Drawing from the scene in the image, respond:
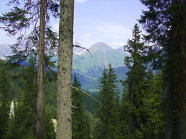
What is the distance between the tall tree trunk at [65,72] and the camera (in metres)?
3.66

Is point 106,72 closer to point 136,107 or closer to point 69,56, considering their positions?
point 136,107

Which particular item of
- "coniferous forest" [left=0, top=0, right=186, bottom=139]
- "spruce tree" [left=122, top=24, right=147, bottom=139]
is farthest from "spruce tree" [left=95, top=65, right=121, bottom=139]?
"spruce tree" [left=122, top=24, right=147, bottom=139]

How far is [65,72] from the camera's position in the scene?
147 inches

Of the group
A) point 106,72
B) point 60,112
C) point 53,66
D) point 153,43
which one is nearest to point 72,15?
point 60,112

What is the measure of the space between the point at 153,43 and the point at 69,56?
24.5 feet

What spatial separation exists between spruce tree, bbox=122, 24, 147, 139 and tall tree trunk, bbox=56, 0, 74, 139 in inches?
440

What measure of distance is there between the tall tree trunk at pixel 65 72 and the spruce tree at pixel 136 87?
1118 centimetres

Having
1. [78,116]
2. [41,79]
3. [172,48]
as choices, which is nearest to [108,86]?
[78,116]

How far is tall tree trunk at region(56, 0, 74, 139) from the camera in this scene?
3.66 meters

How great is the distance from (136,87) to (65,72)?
1180 cm

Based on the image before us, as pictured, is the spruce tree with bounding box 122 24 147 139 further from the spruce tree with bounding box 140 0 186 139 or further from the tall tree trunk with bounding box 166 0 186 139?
the tall tree trunk with bounding box 166 0 186 139

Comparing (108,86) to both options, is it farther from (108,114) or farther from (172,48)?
(172,48)

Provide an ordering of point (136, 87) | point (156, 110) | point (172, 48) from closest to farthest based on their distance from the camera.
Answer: point (172, 48)
point (136, 87)
point (156, 110)

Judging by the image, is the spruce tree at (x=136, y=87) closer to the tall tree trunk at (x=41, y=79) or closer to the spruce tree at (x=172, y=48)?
the spruce tree at (x=172, y=48)
